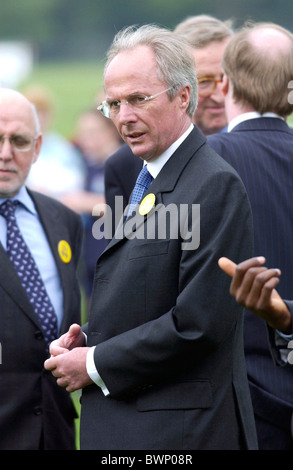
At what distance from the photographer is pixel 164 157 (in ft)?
10.2

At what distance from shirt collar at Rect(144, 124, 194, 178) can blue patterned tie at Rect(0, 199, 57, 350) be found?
111 centimetres

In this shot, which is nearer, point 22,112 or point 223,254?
point 223,254

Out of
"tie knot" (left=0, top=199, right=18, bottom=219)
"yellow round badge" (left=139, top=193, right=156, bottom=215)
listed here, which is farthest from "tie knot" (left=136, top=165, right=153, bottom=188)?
"tie knot" (left=0, top=199, right=18, bottom=219)

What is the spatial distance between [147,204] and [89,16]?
118 ft

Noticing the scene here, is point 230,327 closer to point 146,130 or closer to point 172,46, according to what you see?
point 146,130

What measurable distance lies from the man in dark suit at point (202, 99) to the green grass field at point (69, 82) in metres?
25.8

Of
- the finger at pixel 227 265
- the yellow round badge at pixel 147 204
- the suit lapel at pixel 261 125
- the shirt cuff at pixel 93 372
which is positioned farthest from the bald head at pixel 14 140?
the finger at pixel 227 265

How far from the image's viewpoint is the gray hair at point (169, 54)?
3.08 metres

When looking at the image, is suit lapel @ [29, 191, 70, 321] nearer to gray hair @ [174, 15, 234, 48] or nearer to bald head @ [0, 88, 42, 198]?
bald head @ [0, 88, 42, 198]

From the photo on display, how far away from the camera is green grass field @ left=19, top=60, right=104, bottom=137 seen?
31031 millimetres

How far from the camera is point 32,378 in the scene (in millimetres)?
3912
